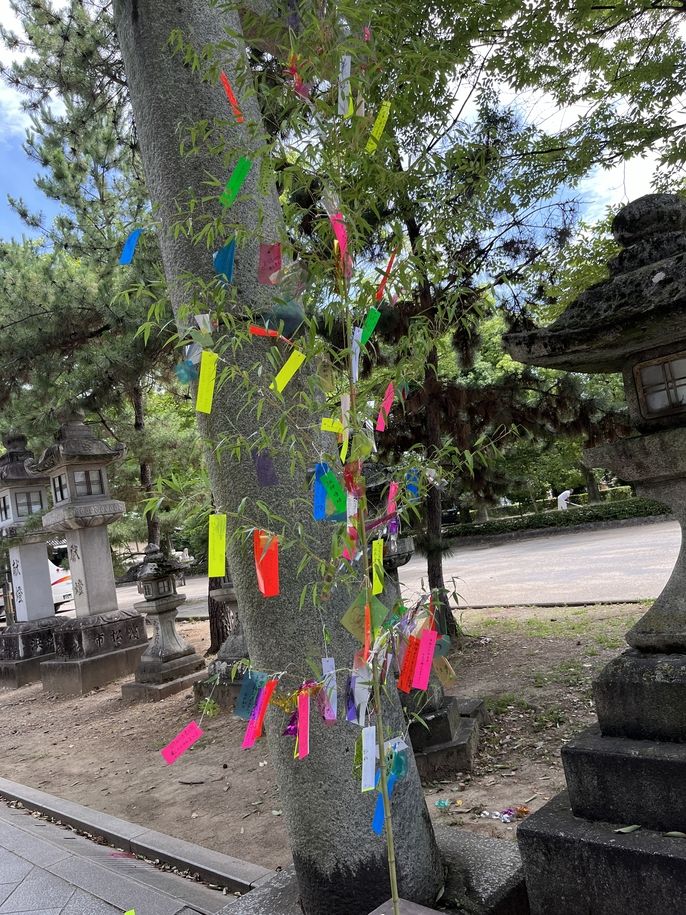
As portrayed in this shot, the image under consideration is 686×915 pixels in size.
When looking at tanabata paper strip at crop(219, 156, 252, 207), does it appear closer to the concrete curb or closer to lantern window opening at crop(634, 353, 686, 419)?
lantern window opening at crop(634, 353, 686, 419)

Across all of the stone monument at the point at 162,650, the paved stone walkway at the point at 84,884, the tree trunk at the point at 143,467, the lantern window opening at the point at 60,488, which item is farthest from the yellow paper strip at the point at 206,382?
the tree trunk at the point at 143,467

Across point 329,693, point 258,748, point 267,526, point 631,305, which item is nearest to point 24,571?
point 258,748

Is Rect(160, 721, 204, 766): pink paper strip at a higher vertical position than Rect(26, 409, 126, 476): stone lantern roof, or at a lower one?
lower

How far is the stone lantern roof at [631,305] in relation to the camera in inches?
92.5

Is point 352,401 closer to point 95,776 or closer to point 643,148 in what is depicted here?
point 95,776

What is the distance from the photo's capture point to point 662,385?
2566 mm

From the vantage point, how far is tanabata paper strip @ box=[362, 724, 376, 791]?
1.78 metres

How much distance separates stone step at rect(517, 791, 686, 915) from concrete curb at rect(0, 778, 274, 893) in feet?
5.16

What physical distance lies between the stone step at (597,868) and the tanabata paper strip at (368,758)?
910 millimetres

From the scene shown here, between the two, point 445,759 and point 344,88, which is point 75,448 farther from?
point 344,88

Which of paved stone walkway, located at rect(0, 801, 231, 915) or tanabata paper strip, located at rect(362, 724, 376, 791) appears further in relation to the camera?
paved stone walkway, located at rect(0, 801, 231, 915)

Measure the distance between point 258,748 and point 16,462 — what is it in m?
7.68

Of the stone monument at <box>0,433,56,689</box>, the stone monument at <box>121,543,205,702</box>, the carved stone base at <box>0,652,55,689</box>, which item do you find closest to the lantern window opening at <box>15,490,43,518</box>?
the stone monument at <box>0,433,56,689</box>

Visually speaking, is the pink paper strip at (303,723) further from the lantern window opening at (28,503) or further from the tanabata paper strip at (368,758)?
the lantern window opening at (28,503)
